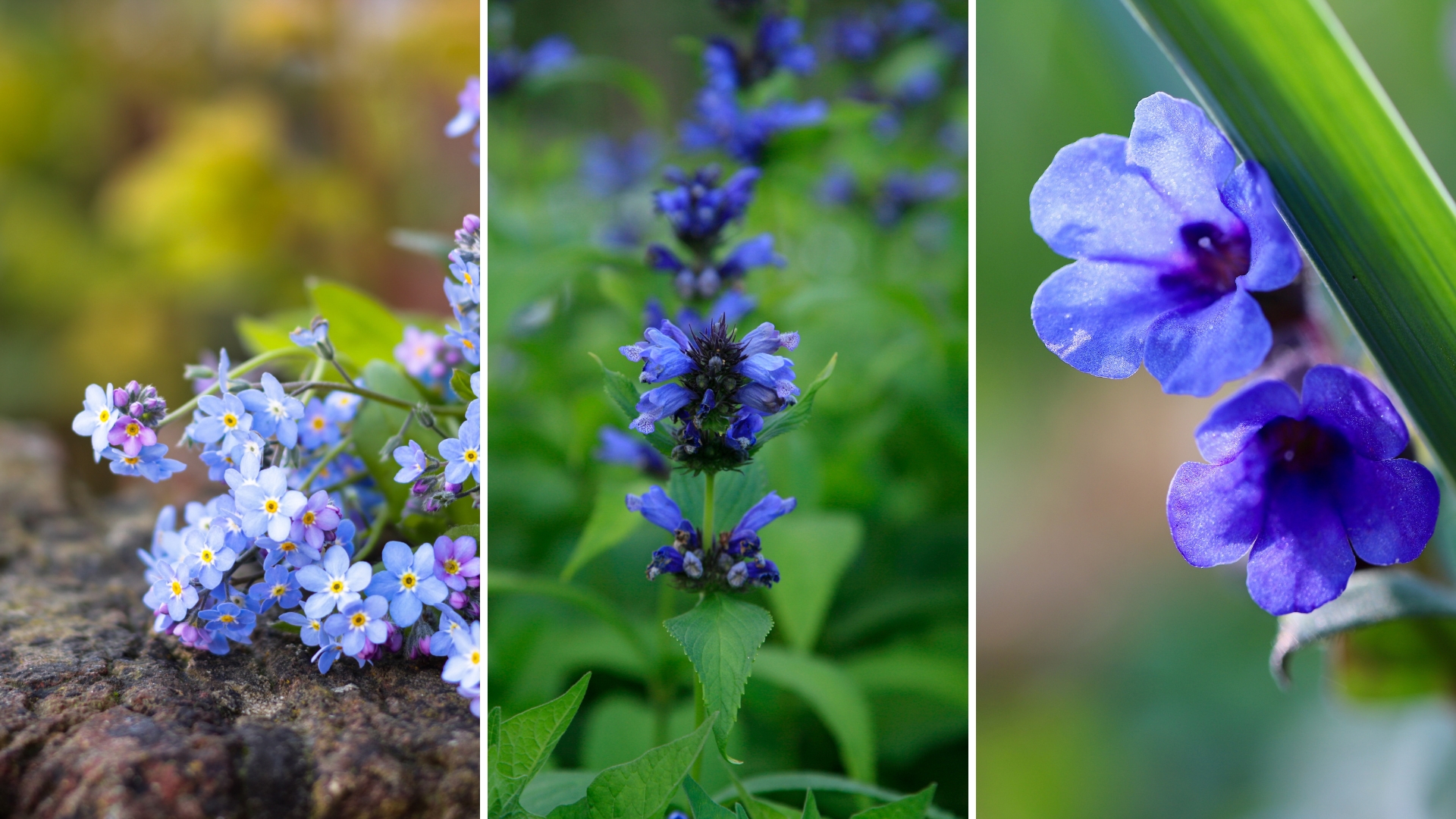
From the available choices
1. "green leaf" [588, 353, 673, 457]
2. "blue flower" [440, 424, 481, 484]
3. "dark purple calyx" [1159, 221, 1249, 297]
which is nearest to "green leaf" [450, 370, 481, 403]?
"blue flower" [440, 424, 481, 484]

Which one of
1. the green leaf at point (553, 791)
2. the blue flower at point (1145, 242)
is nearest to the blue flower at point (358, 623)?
the green leaf at point (553, 791)

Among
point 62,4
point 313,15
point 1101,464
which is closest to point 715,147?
point 1101,464

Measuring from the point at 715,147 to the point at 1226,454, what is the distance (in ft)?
1.98

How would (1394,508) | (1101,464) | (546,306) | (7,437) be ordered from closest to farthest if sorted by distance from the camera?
1. (1394,508)
2. (546,306)
3. (7,437)
4. (1101,464)

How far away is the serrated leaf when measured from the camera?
1.42 feet

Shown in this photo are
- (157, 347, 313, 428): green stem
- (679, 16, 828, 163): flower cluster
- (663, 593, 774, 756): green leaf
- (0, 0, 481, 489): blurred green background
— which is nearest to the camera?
(663, 593, 774, 756): green leaf

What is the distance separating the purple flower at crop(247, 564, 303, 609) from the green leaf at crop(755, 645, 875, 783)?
30 cm

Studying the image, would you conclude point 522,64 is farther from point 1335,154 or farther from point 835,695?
point 1335,154

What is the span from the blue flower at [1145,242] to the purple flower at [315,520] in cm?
37

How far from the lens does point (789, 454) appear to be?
2.49 feet

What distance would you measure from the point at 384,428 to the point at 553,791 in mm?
235

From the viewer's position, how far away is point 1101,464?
161cm

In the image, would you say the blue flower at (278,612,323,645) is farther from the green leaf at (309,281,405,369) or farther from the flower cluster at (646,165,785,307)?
the flower cluster at (646,165,785,307)

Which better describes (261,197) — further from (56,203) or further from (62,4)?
(62,4)
